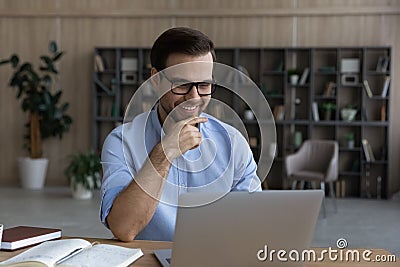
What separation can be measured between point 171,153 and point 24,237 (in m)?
0.57

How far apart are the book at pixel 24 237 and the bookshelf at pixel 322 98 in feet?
22.0

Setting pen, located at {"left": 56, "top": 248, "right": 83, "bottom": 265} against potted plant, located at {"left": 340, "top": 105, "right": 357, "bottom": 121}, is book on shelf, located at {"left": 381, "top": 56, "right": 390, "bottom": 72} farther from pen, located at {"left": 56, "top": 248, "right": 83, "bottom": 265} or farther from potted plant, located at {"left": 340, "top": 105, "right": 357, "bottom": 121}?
pen, located at {"left": 56, "top": 248, "right": 83, "bottom": 265}

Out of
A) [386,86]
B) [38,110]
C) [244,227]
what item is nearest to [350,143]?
[386,86]

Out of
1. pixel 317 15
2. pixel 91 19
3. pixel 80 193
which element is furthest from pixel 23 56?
pixel 317 15

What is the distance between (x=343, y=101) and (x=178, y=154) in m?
7.51

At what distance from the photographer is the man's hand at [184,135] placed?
176cm

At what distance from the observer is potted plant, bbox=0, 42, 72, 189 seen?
880 centimetres

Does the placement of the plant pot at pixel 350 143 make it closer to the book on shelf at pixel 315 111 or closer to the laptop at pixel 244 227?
the book on shelf at pixel 315 111

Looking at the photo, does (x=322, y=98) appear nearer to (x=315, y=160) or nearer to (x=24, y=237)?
(x=315, y=160)

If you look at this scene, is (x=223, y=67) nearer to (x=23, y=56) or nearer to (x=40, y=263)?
(x=40, y=263)

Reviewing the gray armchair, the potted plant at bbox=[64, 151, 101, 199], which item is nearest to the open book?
the gray armchair

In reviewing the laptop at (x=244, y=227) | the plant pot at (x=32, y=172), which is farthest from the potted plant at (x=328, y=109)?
the laptop at (x=244, y=227)

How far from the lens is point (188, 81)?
1.75 meters

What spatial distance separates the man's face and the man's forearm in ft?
0.45
